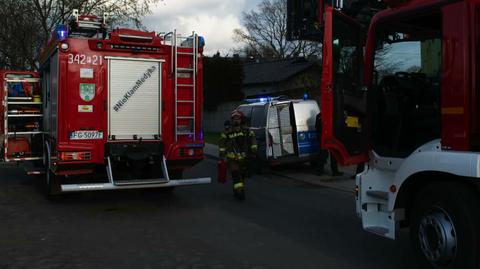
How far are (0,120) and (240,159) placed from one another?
5343mm

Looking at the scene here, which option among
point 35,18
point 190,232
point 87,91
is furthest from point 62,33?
point 35,18

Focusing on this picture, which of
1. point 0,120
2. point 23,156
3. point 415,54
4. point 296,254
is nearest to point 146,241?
point 296,254

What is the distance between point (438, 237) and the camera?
15.0 ft

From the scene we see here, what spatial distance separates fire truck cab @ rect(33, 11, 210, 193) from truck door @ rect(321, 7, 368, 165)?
147 inches

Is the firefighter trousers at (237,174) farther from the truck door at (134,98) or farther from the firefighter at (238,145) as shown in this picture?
the truck door at (134,98)

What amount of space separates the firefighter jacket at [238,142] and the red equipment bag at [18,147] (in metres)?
4.11

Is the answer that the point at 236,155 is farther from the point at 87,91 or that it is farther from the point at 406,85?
the point at 406,85

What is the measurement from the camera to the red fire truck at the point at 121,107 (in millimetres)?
8688

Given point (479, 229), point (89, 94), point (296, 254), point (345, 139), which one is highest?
Result: point (89, 94)

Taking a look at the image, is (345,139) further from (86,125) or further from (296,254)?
(86,125)

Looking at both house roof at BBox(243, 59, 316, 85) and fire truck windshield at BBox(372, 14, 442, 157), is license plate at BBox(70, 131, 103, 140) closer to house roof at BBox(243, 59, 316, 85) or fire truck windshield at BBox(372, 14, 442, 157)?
fire truck windshield at BBox(372, 14, 442, 157)

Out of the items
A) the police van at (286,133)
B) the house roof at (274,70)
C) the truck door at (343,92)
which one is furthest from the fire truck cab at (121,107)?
the house roof at (274,70)

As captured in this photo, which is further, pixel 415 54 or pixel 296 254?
pixel 296 254

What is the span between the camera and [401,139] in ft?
17.6
